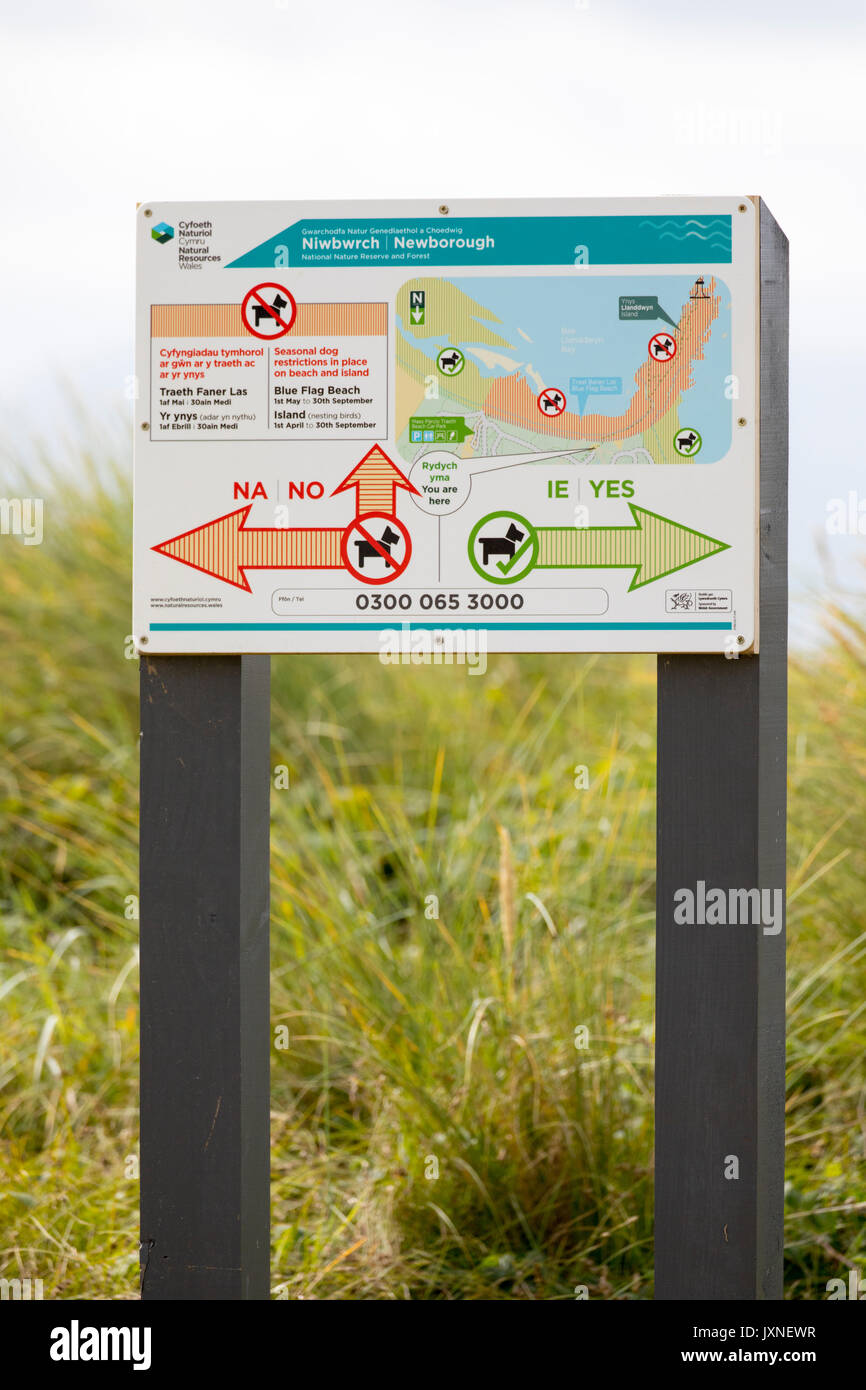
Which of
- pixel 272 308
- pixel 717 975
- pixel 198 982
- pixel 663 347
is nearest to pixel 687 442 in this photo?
pixel 663 347

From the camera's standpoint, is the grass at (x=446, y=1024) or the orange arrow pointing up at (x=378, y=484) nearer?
the orange arrow pointing up at (x=378, y=484)

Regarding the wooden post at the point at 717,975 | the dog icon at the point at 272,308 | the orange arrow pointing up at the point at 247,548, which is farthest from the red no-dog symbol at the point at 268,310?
the wooden post at the point at 717,975

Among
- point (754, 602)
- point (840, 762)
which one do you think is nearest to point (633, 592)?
point (754, 602)

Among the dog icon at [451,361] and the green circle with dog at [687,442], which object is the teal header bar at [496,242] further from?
the green circle with dog at [687,442]

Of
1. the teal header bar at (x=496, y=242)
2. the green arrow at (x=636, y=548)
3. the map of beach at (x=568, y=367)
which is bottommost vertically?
the green arrow at (x=636, y=548)

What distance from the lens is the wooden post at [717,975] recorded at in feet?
6.23

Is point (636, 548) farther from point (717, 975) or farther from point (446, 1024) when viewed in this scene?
point (446, 1024)

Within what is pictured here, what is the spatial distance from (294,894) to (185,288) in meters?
1.49

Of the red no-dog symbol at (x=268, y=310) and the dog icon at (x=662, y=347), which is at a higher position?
the red no-dog symbol at (x=268, y=310)

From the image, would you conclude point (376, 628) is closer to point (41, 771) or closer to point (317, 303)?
point (317, 303)

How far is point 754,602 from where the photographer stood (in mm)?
1889

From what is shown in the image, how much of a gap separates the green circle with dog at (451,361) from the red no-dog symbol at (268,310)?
244 mm

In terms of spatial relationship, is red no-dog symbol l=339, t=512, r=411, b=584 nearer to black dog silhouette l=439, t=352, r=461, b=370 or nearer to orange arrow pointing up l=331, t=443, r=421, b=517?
orange arrow pointing up l=331, t=443, r=421, b=517

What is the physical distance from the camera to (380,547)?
195cm
